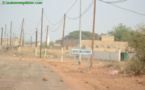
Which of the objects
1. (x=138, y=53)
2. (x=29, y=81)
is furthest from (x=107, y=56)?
(x=29, y=81)

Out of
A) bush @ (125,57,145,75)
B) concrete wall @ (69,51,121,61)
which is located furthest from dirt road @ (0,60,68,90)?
concrete wall @ (69,51,121,61)

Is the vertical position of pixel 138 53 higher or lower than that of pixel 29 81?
higher

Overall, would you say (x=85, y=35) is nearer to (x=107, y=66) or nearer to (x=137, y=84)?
(x=107, y=66)

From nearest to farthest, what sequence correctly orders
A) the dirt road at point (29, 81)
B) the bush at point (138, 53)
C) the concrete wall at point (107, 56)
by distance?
the dirt road at point (29, 81) → the bush at point (138, 53) → the concrete wall at point (107, 56)

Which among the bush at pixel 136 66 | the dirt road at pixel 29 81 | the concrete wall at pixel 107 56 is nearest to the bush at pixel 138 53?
the bush at pixel 136 66

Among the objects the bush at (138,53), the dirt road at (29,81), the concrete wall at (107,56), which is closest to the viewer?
the dirt road at (29,81)

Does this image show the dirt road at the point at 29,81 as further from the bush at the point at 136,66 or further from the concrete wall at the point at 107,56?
the concrete wall at the point at 107,56

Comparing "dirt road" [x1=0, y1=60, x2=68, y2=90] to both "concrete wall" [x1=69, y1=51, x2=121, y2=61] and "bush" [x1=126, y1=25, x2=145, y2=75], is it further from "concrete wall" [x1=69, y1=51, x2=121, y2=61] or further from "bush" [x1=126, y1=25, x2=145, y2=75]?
"concrete wall" [x1=69, y1=51, x2=121, y2=61]

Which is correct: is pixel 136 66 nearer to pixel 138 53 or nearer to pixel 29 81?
pixel 138 53

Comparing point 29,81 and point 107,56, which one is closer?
point 29,81

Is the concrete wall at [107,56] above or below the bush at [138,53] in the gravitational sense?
below

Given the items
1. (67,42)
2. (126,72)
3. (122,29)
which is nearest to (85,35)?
(122,29)

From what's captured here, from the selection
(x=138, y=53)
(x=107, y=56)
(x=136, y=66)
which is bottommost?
(x=107, y=56)

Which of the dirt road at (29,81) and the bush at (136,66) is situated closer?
the dirt road at (29,81)
